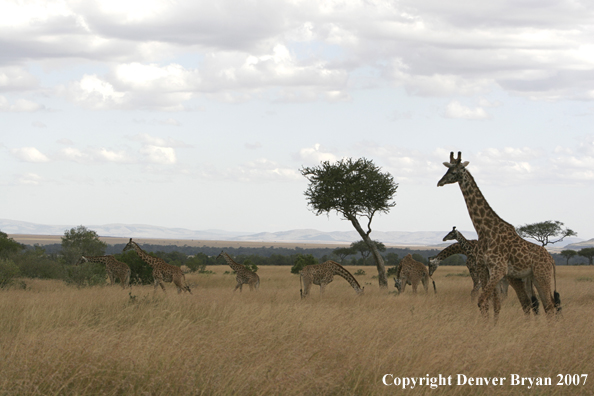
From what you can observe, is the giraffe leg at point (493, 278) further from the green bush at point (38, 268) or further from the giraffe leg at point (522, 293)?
the green bush at point (38, 268)

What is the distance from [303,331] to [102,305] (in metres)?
6.32

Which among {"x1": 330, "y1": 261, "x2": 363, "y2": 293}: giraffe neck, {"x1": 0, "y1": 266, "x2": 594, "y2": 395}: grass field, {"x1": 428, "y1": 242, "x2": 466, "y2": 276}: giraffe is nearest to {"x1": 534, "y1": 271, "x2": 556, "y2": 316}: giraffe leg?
{"x1": 0, "y1": 266, "x2": 594, "y2": 395}: grass field

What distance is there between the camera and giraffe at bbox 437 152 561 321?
441 inches

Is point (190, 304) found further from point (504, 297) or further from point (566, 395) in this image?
point (504, 297)

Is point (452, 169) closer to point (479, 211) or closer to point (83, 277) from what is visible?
point (479, 211)

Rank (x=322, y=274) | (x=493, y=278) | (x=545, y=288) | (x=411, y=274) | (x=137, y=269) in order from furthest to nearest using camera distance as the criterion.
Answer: (x=137, y=269) < (x=411, y=274) < (x=322, y=274) < (x=545, y=288) < (x=493, y=278)

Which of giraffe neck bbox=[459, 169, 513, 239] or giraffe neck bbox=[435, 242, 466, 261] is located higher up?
giraffe neck bbox=[459, 169, 513, 239]

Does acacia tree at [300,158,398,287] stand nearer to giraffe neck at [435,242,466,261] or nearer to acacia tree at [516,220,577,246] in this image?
giraffe neck at [435,242,466,261]

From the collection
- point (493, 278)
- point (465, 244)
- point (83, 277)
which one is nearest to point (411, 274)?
point (465, 244)

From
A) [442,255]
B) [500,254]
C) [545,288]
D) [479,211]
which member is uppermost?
[479,211]

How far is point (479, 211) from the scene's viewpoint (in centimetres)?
1201

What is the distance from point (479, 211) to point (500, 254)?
3.91 feet

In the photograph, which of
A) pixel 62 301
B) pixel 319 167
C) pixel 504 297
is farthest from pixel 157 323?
pixel 319 167

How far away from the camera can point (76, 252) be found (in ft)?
142
